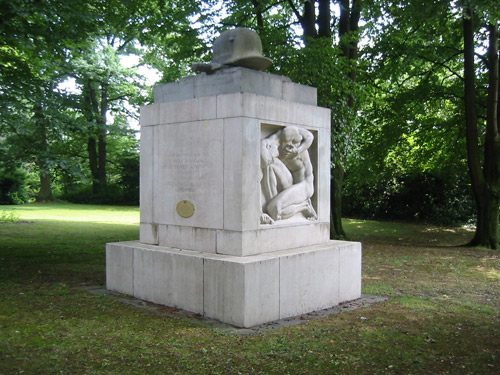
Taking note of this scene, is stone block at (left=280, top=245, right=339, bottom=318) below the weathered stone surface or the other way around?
below

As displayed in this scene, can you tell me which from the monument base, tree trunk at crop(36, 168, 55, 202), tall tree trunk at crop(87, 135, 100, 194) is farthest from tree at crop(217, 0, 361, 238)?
tree trunk at crop(36, 168, 55, 202)

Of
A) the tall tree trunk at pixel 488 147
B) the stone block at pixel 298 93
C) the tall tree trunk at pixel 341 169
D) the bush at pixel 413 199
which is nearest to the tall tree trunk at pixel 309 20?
the tall tree trunk at pixel 341 169

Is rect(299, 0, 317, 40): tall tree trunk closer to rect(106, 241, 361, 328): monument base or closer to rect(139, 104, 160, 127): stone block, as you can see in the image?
rect(139, 104, 160, 127): stone block

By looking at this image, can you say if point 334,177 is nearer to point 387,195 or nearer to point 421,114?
point 421,114

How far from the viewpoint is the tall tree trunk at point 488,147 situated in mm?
14352

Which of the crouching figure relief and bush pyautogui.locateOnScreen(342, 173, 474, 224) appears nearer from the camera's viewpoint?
the crouching figure relief

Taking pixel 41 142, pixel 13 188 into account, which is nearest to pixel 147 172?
pixel 41 142

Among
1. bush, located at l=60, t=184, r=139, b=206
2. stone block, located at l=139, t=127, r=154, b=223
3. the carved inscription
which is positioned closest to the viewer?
the carved inscription

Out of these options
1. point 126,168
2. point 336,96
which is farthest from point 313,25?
point 126,168

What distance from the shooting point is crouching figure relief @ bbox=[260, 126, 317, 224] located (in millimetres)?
6883

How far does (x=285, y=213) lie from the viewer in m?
7.09

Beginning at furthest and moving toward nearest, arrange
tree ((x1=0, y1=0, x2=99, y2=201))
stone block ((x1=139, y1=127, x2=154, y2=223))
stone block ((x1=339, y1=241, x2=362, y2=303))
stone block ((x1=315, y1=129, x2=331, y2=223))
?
1. tree ((x1=0, y1=0, x2=99, y2=201))
2. stone block ((x1=315, y1=129, x2=331, y2=223))
3. stone block ((x1=139, y1=127, x2=154, y2=223))
4. stone block ((x1=339, y1=241, x2=362, y2=303))

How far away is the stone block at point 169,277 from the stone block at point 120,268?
12 centimetres

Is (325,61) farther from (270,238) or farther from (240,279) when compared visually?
(240,279)
